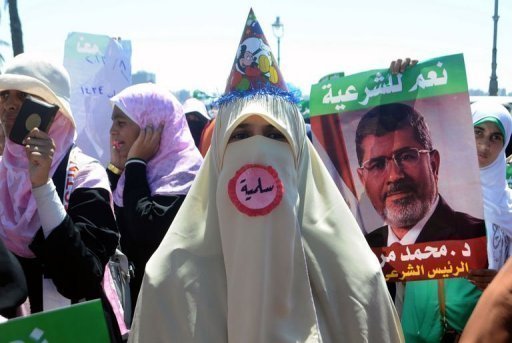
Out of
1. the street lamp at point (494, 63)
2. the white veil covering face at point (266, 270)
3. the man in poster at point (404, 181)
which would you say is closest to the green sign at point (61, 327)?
the white veil covering face at point (266, 270)

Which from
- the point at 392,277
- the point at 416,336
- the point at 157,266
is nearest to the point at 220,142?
the point at 157,266

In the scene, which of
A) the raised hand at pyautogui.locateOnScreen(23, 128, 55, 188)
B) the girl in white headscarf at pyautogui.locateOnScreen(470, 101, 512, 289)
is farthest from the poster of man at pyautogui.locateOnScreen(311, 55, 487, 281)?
the raised hand at pyautogui.locateOnScreen(23, 128, 55, 188)

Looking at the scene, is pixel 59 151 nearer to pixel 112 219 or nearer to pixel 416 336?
pixel 112 219

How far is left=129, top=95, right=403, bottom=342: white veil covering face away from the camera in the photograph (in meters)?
2.04

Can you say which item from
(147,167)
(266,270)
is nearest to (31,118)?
(266,270)

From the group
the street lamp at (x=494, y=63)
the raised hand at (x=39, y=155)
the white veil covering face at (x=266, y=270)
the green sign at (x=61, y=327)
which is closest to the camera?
the green sign at (x=61, y=327)

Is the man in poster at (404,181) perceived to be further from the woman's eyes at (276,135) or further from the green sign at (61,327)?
the green sign at (61,327)

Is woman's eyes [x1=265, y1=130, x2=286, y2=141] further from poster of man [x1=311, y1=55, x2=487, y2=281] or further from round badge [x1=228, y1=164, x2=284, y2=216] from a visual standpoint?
poster of man [x1=311, y1=55, x2=487, y2=281]

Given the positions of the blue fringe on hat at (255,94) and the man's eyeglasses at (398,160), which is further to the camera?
the man's eyeglasses at (398,160)

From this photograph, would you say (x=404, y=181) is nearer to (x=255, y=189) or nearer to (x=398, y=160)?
(x=398, y=160)

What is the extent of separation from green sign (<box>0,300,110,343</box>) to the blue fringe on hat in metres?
0.85

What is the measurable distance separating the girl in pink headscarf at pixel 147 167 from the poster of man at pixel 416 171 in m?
0.93

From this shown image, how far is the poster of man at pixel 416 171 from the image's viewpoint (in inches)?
110

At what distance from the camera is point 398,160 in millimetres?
2906
